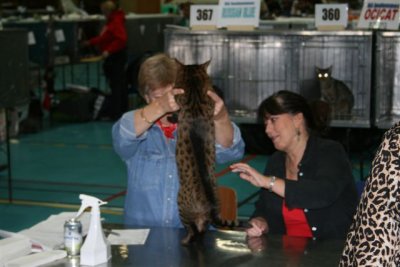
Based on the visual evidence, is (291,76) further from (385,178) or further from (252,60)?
(385,178)

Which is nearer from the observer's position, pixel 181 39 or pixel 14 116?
pixel 181 39

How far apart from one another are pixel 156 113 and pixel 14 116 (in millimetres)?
6933

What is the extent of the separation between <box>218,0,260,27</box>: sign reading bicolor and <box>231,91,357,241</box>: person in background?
2.53 meters

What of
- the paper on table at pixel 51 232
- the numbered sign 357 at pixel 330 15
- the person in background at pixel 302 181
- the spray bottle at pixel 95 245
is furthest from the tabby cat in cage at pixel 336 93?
the spray bottle at pixel 95 245

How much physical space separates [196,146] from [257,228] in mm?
600

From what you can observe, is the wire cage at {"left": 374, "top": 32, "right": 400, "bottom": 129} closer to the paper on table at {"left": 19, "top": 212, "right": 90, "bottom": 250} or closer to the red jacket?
the paper on table at {"left": 19, "top": 212, "right": 90, "bottom": 250}

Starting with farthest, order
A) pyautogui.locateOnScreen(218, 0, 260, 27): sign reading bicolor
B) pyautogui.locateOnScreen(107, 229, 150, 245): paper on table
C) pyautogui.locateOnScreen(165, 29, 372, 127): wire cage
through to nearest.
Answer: pyautogui.locateOnScreen(165, 29, 372, 127): wire cage, pyautogui.locateOnScreen(218, 0, 260, 27): sign reading bicolor, pyautogui.locateOnScreen(107, 229, 150, 245): paper on table

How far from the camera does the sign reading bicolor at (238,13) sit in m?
6.22

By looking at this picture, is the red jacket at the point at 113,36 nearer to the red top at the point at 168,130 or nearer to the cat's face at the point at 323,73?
the cat's face at the point at 323,73

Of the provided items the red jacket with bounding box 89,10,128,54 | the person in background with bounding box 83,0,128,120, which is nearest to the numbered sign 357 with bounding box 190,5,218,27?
the person in background with bounding box 83,0,128,120

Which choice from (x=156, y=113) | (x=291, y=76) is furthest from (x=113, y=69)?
(x=156, y=113)

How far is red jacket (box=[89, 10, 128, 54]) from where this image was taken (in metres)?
12.3

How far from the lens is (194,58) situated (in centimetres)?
662

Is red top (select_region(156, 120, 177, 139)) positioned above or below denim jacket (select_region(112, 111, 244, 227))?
above
